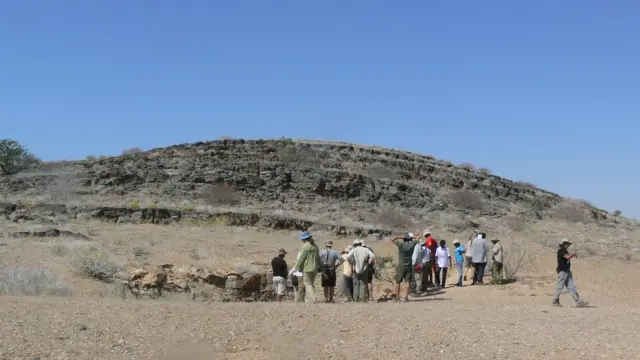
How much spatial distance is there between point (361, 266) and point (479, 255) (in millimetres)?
5248

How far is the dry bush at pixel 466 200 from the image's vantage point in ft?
160

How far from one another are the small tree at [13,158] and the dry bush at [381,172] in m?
27.7

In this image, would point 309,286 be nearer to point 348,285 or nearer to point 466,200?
point 348,285

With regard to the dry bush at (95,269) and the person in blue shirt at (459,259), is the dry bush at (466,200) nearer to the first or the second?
the person in blue shirt at (459,259)

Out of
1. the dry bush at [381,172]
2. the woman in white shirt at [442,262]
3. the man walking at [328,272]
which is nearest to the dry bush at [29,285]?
the man walking at [328,272]

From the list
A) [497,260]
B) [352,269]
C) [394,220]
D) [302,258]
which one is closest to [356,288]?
[352,269]

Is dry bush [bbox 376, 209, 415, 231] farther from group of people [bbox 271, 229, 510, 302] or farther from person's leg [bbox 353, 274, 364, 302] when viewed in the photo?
person's leg [bbox 353, 274, 364, 302]

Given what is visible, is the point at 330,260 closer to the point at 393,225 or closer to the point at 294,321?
the point at 294,321

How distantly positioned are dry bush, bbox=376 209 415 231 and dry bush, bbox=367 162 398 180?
35.5 feet

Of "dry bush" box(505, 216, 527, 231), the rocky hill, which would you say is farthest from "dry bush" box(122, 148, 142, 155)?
"dry bush" box(505, 216, 527, 231)

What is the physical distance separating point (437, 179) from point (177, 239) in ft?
103

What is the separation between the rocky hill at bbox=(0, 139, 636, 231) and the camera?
36812 millimetres

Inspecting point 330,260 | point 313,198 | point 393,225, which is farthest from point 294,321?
point 313,198

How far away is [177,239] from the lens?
1130 inches
